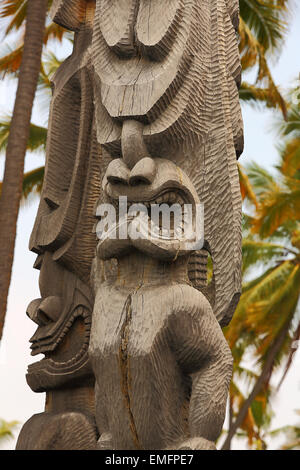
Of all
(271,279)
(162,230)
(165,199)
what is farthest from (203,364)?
(271,279)

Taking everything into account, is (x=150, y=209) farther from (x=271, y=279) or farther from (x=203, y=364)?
(x=271, y=279)

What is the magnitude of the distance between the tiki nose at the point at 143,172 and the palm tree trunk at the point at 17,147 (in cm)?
490

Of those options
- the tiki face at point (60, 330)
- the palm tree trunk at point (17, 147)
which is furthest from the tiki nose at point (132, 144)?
the palm tree trunk at point (17, 147)

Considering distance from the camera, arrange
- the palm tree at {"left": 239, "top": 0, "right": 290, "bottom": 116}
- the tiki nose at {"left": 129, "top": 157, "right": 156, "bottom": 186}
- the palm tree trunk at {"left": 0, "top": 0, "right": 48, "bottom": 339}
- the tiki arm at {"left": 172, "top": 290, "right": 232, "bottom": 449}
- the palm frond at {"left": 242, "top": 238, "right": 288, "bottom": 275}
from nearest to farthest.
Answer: the tiki arm at {"left": 172, "top": 290, "right": 232, "bottom": 449}
the tiki nose at {"left": 129, "top": 157, "right": 156, "bottom": 186}
the palm tree trunk at {"left": 0, "top": 0, "right": 48, "bottom": 339}
the palm tree at {"left": 239, "top": 0, "right": 290, "bottom": 116}
the palm frond at {"left": 242, "top": 238, "right": 288, "bottom": 275}

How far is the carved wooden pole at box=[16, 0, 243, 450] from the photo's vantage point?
2635mm

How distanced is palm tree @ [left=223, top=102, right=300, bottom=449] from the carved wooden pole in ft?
34.3

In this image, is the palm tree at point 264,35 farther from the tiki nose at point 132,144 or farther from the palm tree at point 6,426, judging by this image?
the palm tree at point 6,426

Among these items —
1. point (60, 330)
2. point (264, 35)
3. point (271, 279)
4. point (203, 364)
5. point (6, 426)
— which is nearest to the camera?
point (203, 364)

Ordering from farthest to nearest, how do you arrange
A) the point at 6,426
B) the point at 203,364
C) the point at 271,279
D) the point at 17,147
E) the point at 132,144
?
the point at 6,426, the point at 271,279, the point at 17,147, the point at 132,144, the point at 203,364

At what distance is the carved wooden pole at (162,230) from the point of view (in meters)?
2.63

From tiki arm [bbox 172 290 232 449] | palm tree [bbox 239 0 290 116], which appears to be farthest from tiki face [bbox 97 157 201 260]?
palm tree [bbox 239 0 290 116]

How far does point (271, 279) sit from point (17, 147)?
340 inches

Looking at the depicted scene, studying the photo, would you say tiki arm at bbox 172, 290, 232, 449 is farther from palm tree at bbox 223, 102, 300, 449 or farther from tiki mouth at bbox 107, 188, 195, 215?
palm tree at bbox 223, 102, 300, 449

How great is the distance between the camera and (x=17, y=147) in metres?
8.02
